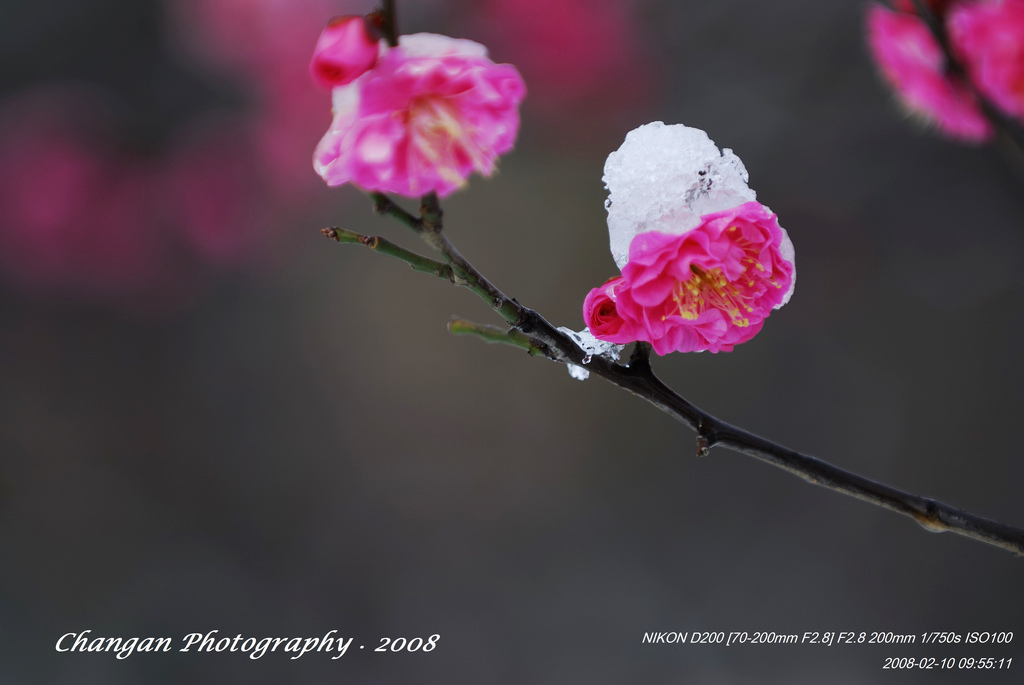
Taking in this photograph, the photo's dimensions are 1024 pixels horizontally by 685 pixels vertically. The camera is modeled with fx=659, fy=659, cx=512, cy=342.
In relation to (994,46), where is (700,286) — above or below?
below

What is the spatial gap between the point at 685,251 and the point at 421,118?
0.38 ft

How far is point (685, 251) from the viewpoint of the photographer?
268 millimetres

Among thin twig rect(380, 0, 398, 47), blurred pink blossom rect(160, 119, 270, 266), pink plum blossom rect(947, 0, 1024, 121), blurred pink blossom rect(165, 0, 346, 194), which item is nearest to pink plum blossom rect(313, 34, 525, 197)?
thin twig rect(380, 0, 398, 47)

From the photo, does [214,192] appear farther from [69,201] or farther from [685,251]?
[685,251]

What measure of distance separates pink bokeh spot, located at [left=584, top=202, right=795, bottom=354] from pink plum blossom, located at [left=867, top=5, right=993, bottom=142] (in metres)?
0.36

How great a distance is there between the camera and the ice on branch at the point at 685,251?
0.88 ft

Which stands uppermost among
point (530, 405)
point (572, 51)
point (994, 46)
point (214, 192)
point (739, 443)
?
point (572, 51)

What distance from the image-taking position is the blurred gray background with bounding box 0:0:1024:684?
1.16 m

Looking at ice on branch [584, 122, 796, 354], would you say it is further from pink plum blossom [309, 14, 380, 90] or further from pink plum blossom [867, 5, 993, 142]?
pink plum blossom [867, 5, 993, 142]

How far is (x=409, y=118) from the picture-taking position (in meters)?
0.24

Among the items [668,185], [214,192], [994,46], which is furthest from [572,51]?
[668,185]

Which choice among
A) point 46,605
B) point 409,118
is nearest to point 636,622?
point 46,605

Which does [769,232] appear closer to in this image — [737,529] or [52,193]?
[737,529]

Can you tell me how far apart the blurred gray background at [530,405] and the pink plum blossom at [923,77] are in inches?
25.5
